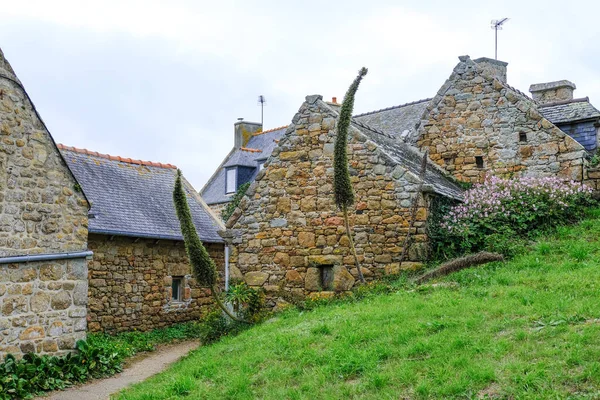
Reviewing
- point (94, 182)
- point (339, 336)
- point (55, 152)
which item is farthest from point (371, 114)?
point (339, 336)

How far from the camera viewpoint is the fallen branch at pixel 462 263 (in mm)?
12109

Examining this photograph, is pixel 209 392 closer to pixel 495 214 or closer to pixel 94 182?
pixel 495 214

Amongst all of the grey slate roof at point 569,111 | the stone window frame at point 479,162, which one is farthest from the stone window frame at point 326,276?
the grey slate roof at point 569,111

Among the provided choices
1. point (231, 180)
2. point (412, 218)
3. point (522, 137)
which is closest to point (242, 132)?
point (231, 180)

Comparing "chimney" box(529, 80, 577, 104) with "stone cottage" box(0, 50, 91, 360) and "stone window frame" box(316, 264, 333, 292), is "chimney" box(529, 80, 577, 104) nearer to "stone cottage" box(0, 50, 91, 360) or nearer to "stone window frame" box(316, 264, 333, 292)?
"stone window frame" box(316, 264, 333, 292)

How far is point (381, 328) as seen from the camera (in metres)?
9.45

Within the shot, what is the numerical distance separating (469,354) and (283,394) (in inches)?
89.8

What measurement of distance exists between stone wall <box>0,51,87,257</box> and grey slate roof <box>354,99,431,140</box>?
10.9m

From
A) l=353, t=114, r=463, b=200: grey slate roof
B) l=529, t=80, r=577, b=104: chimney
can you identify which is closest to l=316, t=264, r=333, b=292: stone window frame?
l=353, t=114, r=463, b=200: grey slate roof

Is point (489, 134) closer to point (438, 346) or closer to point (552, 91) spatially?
point (552, 91)

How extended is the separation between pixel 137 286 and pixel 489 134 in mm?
9790

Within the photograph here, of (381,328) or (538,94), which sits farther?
(538,94)

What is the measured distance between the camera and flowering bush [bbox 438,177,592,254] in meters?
13.2

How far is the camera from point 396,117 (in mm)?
23016
